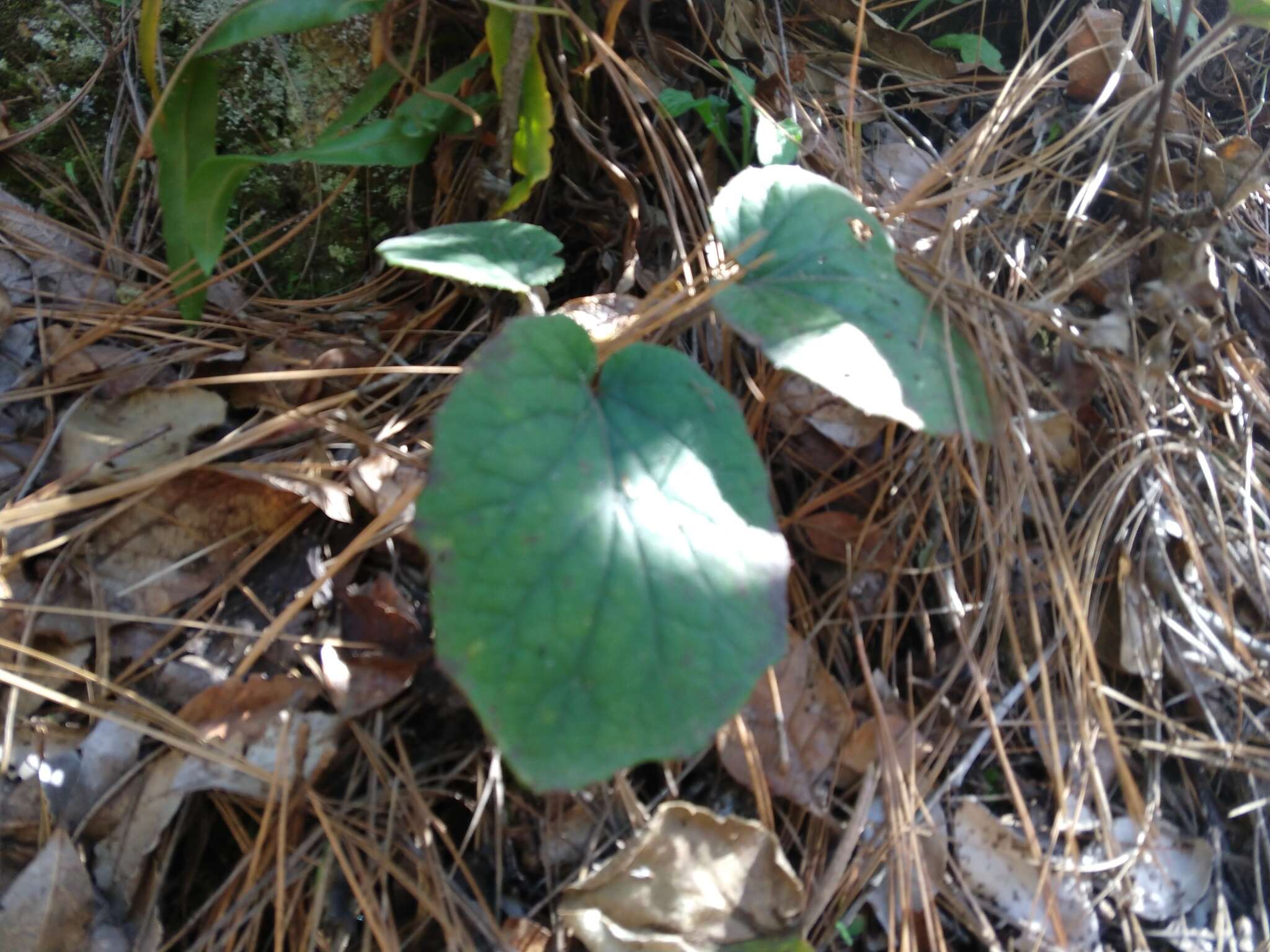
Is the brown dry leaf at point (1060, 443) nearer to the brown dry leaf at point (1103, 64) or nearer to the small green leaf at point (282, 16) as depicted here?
the brown dry leaf at point (1103, 64)

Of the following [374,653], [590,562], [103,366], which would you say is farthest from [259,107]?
[590,562]

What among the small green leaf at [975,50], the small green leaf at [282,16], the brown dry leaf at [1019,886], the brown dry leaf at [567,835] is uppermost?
the small green leaf at [282,16]

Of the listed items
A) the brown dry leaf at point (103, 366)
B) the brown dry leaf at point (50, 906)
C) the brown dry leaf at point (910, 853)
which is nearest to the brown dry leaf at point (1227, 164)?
the brown dry leaf at point (910, 853)

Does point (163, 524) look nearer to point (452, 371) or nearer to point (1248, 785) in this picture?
point (452, 371)

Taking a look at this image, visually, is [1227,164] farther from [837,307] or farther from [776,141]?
[837,307]

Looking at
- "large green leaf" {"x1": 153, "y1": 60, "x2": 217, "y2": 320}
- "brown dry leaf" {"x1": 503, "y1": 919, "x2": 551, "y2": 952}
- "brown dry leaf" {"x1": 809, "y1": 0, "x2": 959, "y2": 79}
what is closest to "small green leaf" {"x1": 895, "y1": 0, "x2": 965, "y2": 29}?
"brown dry leaf" {"x1": 809, "y1": 0, "x2": 959, "y2": 79}
